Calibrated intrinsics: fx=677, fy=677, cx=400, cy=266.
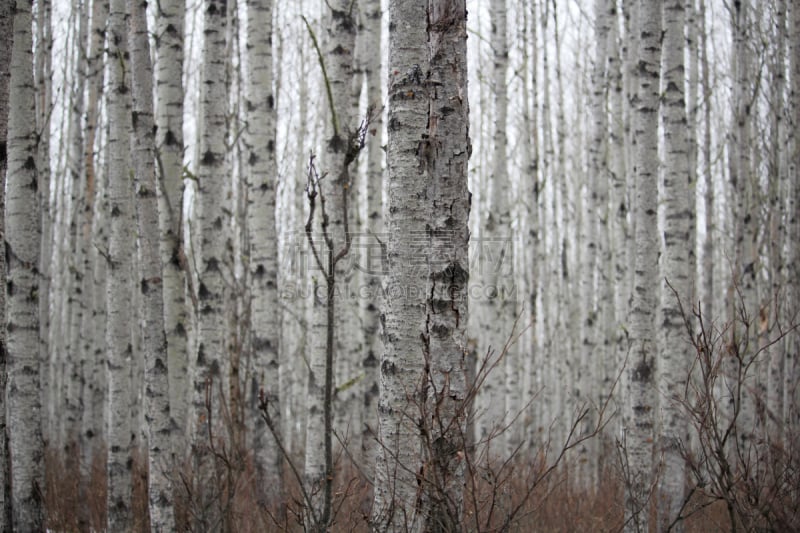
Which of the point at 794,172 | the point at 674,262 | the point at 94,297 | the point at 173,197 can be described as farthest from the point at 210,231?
the point at 794,172

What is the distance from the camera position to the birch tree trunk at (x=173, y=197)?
15.0 ft

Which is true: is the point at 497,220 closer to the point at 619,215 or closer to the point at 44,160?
the point at 619,215

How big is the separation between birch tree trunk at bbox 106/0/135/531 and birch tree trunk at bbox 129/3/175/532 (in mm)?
319

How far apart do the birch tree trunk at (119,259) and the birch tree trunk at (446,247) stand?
9.13ft

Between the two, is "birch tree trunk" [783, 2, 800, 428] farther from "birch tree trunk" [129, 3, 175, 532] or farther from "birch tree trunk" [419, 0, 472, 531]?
"birch tree trunk" [129, 3, 175, 532]

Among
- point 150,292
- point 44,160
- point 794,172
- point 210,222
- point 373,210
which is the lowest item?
point 150,292

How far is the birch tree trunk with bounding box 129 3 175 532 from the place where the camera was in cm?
405

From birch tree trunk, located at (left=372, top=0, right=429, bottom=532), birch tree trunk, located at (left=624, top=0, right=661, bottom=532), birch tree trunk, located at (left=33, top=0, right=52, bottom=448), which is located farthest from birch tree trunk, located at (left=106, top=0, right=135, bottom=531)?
birch tree trunk, located at (left=33, top=0, right=52, bottom=448)

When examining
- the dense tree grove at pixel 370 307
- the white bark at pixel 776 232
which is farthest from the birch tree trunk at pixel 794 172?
the white bark at pixel 776 232

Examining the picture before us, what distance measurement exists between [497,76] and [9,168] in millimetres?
5368

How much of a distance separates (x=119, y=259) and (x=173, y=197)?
58 centimetres

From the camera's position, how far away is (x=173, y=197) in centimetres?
457

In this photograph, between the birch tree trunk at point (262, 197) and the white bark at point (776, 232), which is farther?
the white bark at point (776, 232)

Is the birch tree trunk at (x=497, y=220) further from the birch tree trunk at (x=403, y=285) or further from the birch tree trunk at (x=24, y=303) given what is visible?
the birch tree trunk at (x=403, y=285)
